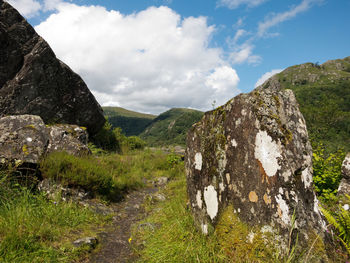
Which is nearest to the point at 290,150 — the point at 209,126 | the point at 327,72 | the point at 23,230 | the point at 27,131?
the point at 209,126

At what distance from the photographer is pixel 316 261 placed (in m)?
2.12

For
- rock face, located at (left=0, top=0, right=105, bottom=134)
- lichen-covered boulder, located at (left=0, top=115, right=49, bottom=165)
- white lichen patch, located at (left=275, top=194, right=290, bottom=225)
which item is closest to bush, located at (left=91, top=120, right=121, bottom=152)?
rock face, located at (left=0, top=0, right=105, bottom=134)

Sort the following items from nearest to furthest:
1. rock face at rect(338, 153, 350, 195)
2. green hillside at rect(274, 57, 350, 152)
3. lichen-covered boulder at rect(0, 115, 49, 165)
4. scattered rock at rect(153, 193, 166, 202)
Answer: rock face at rect(338, 153, 350, 195)
lichen-covered boulder at rect(0, 115, 49, 165)
scattered rock at rect(153, 193, 166, 202)
green hillside at rect(274, 57, 350, 152)

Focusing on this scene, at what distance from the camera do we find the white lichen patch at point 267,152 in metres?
2.42

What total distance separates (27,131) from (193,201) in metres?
5.17

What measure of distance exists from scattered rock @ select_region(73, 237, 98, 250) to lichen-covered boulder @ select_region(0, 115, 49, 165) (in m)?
2.63

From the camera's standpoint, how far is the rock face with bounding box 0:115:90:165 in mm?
4862

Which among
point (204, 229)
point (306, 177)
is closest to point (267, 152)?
point (306, 177)

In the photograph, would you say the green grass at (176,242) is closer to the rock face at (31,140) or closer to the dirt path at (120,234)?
the dirt path at (120,234)

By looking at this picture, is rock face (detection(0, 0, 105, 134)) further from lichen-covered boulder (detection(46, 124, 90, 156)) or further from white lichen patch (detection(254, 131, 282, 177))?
white lichen patch (detection(254, 131, 282, 177))

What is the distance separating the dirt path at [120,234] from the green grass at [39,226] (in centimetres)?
30

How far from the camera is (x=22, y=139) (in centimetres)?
526

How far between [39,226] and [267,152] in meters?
3.80

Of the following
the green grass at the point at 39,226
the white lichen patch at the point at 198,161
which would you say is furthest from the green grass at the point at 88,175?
the white lichen patch at the point at 198,161
